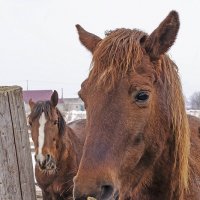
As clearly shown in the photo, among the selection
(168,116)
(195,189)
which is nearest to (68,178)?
(195,189)

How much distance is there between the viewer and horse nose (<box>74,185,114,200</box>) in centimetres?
210

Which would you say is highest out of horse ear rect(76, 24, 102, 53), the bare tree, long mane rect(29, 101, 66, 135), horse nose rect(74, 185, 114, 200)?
horse ear rect(76, 24, 102, 53)

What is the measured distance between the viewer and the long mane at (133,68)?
2494mm

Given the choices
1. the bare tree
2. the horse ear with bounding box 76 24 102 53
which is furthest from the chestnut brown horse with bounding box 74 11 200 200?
the bare tree

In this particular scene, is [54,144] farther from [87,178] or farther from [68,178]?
[87,178]

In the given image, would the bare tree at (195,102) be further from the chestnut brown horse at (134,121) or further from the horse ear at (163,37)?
the horse ear at (163,37)

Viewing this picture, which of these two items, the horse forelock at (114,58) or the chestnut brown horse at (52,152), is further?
the chestnut brown horse at (52,152)

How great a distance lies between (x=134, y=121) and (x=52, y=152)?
417 centimetres

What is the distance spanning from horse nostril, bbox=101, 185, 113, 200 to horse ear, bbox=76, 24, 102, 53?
1215mm

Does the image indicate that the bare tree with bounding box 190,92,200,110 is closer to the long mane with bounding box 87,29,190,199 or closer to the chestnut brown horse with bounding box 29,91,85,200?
the chestnut brown horse with bounding box 29,91,85,200

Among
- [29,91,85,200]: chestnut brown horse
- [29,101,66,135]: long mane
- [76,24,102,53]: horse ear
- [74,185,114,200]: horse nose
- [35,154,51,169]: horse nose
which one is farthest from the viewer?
[29,101,66,135]: long mane

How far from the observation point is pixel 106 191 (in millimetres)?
2164

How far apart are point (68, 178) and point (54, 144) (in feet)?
2.28

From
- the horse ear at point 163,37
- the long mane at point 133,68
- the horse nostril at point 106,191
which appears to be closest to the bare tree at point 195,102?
the long mane at point 133,68
